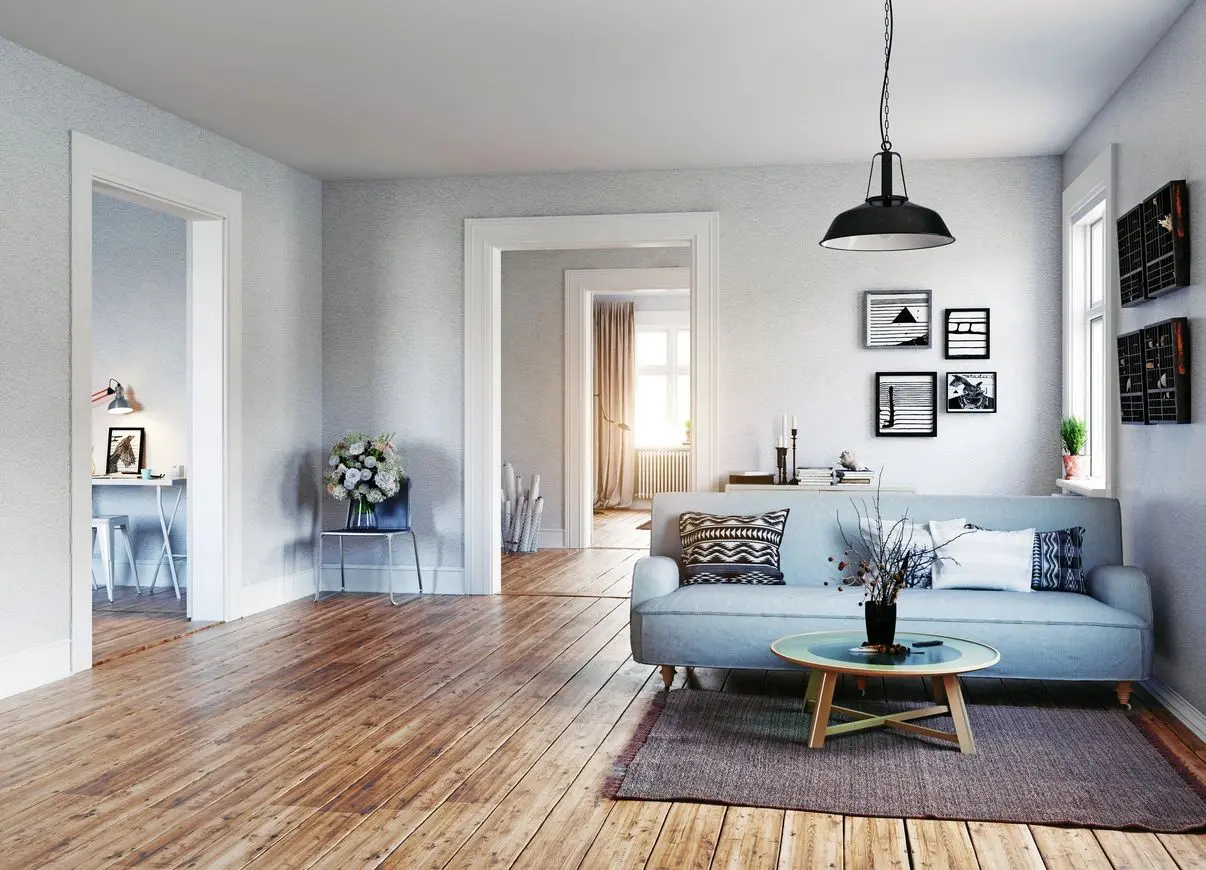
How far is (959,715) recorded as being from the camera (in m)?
3.69

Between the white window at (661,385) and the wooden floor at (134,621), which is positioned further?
the white window at (661,385)

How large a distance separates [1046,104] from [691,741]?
364 centimetres

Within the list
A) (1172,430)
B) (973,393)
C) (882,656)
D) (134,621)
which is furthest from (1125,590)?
(134,621)

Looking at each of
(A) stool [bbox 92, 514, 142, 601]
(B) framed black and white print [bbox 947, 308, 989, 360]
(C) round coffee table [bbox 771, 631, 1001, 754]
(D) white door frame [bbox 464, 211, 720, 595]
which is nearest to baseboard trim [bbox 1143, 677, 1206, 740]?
(C) round coffee table [bbox 771, 631, 1001, 754]

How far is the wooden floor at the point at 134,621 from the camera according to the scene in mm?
5504

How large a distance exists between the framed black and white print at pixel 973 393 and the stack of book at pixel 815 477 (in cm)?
86

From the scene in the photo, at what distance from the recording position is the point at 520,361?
31.7ft

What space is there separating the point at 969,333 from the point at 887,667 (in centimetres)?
361

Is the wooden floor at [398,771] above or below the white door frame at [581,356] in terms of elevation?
below

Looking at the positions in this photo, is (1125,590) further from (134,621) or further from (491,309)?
(134,621)

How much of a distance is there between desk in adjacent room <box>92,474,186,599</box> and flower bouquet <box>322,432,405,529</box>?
940 mm

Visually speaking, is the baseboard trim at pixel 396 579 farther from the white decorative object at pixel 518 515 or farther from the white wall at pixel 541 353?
the white wall at pixel 541 353

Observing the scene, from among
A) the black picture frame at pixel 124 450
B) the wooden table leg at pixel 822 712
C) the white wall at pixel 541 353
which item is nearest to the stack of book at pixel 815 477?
the wooden table leg at pixel 822 712

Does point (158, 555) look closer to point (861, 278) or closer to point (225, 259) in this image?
point (225, 259)
